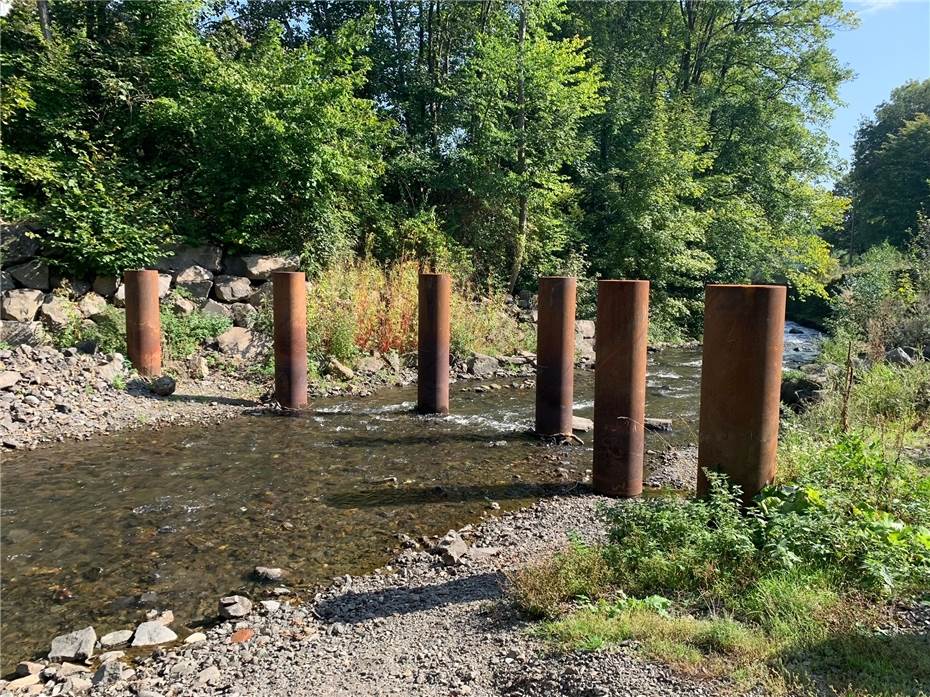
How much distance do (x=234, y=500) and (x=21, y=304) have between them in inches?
258

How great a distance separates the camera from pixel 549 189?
59.2 feet

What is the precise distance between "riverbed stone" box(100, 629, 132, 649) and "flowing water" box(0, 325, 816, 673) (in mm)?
160

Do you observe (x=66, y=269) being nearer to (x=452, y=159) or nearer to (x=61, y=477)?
(x=61, y=477)

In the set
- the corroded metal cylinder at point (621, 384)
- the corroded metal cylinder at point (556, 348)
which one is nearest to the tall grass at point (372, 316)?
the corroded metal cylinder at point (556, 348)

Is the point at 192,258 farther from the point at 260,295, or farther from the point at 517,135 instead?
the point at 517,135

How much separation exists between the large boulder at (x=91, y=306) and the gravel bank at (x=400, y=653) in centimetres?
811

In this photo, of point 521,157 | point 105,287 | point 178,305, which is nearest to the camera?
point 105,287

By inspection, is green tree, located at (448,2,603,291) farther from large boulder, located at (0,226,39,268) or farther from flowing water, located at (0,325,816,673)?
large boulder, located at (0,226,39,268)

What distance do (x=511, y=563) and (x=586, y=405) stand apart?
20.5 feet

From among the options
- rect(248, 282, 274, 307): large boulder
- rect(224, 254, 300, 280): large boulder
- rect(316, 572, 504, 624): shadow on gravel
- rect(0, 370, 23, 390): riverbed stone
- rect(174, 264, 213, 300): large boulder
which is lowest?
rect(316, 572, 504, 624): shadow on gravel

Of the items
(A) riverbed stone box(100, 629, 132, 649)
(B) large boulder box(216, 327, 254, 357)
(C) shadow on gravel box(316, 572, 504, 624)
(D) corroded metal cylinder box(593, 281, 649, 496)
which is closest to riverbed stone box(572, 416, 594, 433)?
(D) corroded metal cylinder box(593, 281, 649, 496)

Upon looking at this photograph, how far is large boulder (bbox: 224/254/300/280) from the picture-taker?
12.8 metres

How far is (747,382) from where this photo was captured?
451cm

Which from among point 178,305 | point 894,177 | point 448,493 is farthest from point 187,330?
point 894,177
